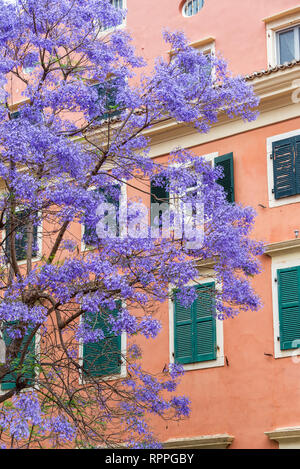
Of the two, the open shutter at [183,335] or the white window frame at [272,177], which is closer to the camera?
the white window frame at [272,177]

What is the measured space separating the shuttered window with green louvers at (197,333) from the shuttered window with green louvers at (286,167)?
7.81ft

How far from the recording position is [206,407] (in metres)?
18.8

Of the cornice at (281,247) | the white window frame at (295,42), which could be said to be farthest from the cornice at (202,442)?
the white window frame at (295,42)

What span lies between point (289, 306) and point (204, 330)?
195cm

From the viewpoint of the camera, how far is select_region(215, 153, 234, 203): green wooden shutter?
19766 millimetres

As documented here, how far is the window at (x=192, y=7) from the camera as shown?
2250 cm

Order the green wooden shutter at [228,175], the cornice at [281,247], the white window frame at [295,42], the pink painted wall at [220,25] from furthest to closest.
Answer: the pink painted wall at [220,25], the white window frame at [295,42], the green wooden shutter at [228,175], the cornice at [281,247]

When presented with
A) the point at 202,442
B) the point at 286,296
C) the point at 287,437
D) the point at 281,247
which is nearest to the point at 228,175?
the point at 281,247

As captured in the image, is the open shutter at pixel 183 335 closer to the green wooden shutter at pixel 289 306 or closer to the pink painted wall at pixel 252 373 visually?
the pink painted wall at pixel 252 373

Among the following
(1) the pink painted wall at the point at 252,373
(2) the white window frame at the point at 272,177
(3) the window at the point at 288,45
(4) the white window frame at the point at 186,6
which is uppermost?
(4) the white window frame at the point at 186,6

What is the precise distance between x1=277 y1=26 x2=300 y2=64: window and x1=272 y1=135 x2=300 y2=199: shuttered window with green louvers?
91.2 inches

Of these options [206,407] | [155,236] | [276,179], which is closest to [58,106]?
[155,236]

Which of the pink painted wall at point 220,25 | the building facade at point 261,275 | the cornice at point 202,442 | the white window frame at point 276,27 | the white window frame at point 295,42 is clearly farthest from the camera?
the pink painted wall at point 220,25

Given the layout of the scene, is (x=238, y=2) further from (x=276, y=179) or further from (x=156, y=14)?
(x=276, y=179)
